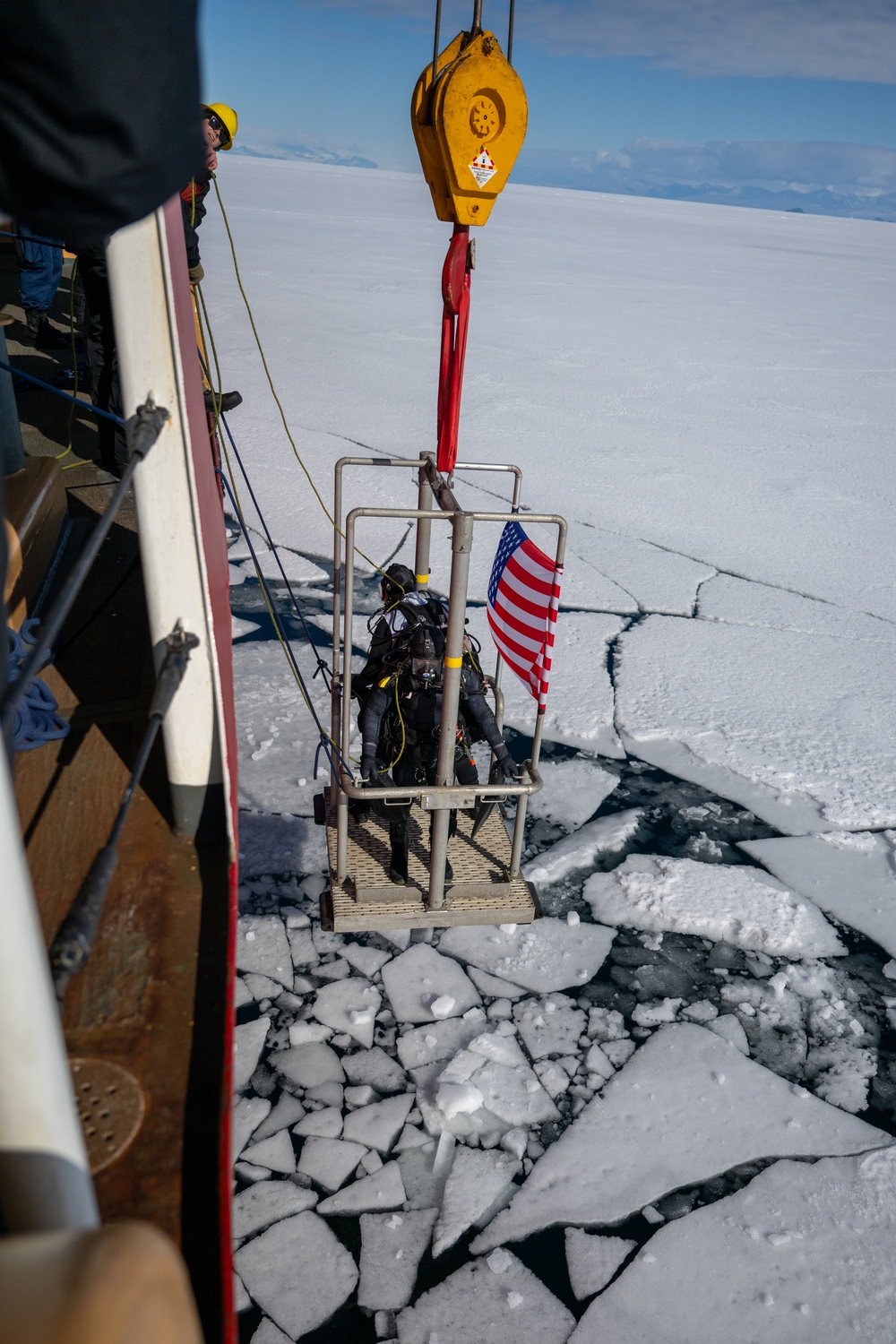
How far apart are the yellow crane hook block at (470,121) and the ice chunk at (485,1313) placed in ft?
10.5

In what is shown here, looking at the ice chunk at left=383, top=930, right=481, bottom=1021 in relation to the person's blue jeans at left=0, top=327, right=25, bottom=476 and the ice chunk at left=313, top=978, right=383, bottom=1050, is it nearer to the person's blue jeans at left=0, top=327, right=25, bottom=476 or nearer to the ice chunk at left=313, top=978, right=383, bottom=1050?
the ice chunk at left=313, top=978, right=383, bottom=1050

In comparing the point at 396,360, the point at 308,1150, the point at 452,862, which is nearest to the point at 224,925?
the point at 308,1150

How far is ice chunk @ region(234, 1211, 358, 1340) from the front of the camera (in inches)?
95.3

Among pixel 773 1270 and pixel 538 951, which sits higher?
pixel 538 951

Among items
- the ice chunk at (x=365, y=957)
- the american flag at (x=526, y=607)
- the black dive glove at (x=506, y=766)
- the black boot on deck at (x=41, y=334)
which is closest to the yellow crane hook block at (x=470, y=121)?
the american flag at (x=526, y=607)

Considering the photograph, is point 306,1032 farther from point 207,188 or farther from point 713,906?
point 207,188

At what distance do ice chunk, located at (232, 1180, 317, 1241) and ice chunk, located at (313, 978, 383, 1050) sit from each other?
0.55 metres

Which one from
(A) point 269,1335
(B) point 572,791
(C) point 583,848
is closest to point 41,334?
(B) point 572,791

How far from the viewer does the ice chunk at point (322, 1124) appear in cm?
289

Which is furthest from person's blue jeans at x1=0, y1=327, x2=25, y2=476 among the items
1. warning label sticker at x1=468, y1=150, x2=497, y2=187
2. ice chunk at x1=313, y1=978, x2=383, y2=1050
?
ice chunk at x1=313, y1=978, x2=383, y2=1050

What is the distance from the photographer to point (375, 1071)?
3109mm

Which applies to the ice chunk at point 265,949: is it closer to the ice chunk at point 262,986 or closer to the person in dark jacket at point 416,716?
the ice chunk at point 262,986

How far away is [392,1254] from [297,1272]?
0.26 meters

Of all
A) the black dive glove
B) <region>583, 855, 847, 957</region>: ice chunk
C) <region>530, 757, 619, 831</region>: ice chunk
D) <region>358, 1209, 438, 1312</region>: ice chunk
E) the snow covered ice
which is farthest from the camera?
<region>530, 757, 619, 831</region>: ice chunk
